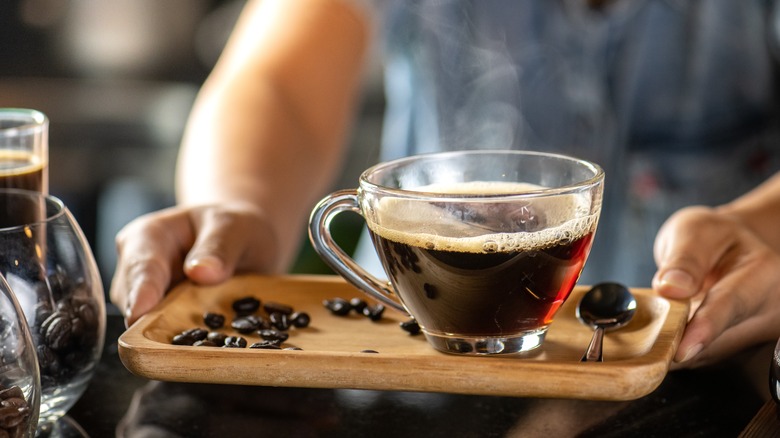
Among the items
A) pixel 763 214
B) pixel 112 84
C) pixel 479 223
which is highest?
pixel 479 223

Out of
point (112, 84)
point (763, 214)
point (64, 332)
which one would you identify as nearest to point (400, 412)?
point (64, 332)

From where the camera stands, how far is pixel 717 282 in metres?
1.15

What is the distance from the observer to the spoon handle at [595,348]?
982mm

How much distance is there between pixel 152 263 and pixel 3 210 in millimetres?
203

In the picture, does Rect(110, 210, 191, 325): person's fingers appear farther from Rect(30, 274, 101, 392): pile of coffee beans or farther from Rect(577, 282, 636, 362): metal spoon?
Rect(577, 282, 636, 362): metal spoon

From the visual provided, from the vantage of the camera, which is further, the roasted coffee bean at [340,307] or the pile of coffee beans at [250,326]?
the roasted coffee bean at [340,307]

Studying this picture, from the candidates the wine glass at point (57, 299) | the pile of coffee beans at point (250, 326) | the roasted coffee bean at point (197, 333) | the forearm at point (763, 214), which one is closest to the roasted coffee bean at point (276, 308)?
the pile of coffee beans at point (250, 326)

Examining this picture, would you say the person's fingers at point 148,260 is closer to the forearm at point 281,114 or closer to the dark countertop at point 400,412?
the dark countertop at point 400,412

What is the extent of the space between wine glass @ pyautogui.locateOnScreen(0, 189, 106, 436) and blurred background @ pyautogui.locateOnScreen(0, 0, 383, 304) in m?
2.70

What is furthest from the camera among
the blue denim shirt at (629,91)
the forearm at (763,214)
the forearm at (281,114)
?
the blue denim shirt at (629,91)

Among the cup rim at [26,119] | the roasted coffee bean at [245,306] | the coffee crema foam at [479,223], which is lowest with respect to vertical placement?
the roasted coffee bean at [245,306]

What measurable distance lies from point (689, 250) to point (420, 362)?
16.8 inches

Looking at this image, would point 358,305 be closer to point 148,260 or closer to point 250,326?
point 250,326

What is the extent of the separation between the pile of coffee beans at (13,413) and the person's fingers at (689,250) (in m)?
0.69
